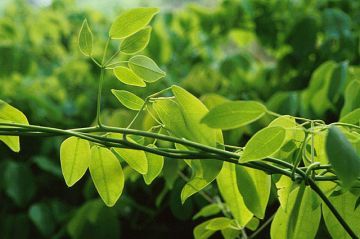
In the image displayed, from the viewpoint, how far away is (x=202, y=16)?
43.8 inches

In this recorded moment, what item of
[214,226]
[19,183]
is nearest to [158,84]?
[19,183]

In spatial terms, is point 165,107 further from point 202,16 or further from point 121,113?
point 202,16

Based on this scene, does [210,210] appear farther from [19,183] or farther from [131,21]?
[19,183]

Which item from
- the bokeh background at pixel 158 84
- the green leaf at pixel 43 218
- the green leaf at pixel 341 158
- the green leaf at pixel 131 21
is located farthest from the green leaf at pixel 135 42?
the green leaf at pixel 43 218

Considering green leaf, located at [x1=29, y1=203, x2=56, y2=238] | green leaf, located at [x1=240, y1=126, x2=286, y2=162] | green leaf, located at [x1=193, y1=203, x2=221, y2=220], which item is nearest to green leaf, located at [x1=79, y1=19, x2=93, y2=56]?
green leaf, located at [x1=240, y1=126, x2=286, y2=162]

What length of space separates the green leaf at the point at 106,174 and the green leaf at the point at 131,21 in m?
0.07

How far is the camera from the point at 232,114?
0.29 metres

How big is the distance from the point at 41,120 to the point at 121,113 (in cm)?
36

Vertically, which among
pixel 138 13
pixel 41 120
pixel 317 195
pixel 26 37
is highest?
pixel 138 13

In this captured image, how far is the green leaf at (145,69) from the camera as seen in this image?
0.33 metres

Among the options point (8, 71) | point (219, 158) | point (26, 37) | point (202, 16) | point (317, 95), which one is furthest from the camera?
point (26, 37)

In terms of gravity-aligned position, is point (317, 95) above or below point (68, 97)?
above

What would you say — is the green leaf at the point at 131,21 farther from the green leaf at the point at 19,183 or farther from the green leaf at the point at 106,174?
the green leaf at the point at 19,183

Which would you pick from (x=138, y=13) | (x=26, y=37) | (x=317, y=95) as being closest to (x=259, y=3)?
(x=317, y=95)
